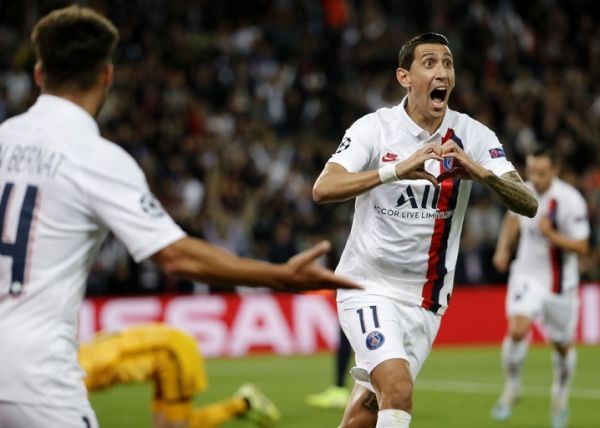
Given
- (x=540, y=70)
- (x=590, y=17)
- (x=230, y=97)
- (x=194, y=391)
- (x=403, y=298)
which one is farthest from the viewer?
(x=590, y=17)

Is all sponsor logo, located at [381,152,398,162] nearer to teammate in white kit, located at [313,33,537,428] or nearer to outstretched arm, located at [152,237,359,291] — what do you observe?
teammate in white kit, located at [313,33,537,428]

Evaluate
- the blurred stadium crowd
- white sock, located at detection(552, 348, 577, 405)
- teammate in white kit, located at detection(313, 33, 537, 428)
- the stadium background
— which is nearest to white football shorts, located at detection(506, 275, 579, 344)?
white sock, located at detection(552, 348, 577, 405)

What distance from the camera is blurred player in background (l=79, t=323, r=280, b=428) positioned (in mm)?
4569

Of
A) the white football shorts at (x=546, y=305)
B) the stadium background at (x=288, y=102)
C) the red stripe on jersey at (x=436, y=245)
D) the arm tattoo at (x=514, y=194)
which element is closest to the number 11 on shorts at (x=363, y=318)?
the red stripe on jersey at (x=436, y=245)

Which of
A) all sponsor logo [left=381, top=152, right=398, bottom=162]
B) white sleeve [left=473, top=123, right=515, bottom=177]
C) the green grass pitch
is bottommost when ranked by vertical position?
the green grass pitch

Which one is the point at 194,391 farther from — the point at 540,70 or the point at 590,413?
the point at 540,70

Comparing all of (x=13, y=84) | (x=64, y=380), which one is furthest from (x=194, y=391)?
(x=13, y=84)

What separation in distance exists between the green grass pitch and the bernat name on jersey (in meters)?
5.81

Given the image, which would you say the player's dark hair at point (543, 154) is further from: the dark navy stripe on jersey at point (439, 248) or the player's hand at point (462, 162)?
the player's hand at point (462, 162)

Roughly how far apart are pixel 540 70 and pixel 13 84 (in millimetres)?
10313

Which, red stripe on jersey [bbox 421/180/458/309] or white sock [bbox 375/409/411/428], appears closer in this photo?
white sock [bbox 375/409/411/428]

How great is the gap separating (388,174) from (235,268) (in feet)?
7.39

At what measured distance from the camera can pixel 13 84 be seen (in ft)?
58.4

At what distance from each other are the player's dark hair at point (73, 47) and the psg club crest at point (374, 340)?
2741mm
